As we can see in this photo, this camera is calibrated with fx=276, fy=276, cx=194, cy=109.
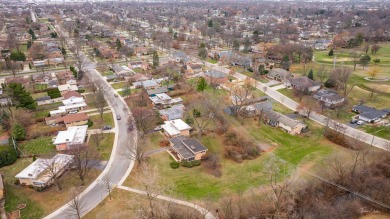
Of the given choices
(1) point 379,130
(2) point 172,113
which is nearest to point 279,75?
(1) point 379,130

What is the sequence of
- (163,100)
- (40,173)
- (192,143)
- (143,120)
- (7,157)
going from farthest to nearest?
(163,100), (143,120), (192,143), (7,157), (40,173)

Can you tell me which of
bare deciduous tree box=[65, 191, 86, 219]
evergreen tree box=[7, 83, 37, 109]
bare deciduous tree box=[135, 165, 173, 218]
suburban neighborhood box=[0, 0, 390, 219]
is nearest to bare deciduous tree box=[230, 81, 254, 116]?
suburban neighborhood box=[0, 0, 390, 219]

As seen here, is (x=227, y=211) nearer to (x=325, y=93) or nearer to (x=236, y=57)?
(x=325, y=93)

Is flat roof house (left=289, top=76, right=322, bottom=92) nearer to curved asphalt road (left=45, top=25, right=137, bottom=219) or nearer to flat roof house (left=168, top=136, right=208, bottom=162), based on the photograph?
flat roof house (left=168, top=136, right=208, bottom=162)

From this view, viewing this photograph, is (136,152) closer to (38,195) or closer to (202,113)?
(38,195)

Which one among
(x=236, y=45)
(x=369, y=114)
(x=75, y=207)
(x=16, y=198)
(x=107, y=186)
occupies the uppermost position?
(x=236, y=45)

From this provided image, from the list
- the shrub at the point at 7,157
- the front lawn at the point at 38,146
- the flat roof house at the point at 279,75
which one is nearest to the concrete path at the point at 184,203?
the front lawn at the point at 38,146

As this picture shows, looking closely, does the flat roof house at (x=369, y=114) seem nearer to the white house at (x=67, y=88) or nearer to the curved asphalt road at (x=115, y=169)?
the curved asphalt road at (x=115, y=169)
